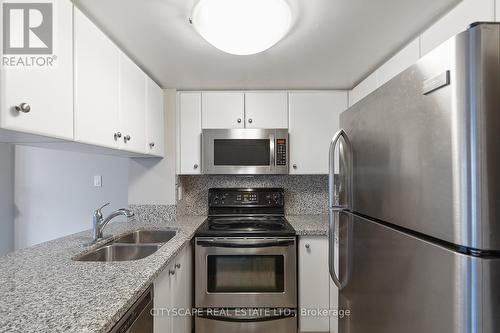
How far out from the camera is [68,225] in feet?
9.64

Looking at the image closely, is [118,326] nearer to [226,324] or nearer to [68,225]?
[226,324]

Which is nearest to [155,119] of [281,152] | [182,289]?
[281,152]

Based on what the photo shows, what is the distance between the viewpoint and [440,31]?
127 cm

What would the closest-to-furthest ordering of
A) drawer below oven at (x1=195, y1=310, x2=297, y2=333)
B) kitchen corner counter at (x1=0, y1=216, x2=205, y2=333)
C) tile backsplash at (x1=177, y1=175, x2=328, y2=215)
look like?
kitchen corner counter at (x1=0, y1=216, x2=205, y2=333) < drawer below oven at (x1=195, y1=310, x2=297, y2=333) < tile backsplash at (x1=177, y1=175, x2=328, y2=215)

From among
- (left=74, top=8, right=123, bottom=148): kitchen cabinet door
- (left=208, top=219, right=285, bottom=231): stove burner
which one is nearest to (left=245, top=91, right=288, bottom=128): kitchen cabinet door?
(left=208, top=219, right=285, bottom=231): stove burner

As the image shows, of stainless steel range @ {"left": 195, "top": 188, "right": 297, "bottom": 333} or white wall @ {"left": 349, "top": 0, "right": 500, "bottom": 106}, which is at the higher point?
white wall @ {"left": 349, "top": 0, "right": 500, "bottom": 106}

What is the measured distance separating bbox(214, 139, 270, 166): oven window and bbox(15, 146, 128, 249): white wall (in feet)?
4.39

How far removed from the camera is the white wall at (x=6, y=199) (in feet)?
9.46

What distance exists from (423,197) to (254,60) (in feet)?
4.67

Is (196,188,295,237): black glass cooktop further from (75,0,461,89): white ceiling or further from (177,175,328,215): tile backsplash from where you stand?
(75,0,461,89): white ceiling

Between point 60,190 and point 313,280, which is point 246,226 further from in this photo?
point 60,190

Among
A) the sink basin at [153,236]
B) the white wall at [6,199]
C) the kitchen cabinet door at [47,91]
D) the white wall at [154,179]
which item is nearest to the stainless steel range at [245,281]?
the sink basin at [153,236]

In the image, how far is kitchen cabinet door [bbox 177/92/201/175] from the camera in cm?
232

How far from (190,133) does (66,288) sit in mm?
1594
